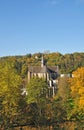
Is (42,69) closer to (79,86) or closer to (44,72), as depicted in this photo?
(44,72)

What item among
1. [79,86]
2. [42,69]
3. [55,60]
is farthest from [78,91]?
[55,60]

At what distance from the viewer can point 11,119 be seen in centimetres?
3575

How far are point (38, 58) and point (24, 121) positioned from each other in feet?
438

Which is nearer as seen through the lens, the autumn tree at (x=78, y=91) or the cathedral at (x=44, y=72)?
the autumn tree at (x=78, y=91)

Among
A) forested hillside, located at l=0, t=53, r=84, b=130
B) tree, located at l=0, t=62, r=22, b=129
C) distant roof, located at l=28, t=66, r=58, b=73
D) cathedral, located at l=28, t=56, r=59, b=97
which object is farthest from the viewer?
distant roof, located at l=28, t=66, r=58, b=73

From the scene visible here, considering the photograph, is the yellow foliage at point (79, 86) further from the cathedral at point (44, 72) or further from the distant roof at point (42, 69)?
the distant roof at point (42, 69)

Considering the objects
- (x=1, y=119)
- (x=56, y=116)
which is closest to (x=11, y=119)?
(x=1, y=119)

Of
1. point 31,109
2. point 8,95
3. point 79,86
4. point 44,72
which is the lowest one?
point 31,109

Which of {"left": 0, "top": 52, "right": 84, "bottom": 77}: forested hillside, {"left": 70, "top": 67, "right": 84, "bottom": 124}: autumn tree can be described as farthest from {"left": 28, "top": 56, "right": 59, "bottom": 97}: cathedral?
{"left": 70, "top": 67, "right": 84, "bottom": 124}: autumn tree

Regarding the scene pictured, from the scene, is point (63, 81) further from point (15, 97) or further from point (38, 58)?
point (38, 58)

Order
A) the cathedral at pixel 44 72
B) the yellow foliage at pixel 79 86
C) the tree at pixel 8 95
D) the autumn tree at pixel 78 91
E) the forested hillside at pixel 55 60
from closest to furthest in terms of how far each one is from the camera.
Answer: the tree at pixel 8 95
the yellow foliage at pixel 79 86
the autumn tree at pixel 78 91
the cathedral at pixel 44 72
the forested hillside at pixel 55 60

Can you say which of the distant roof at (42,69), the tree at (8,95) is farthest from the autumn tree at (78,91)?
the distant roof at (42,69)

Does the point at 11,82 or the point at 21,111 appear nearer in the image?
the point at 11,82

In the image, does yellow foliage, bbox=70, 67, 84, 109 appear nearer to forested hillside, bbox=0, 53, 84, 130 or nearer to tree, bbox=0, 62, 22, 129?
forested hillside, bbox=0, 53, 84, 130
